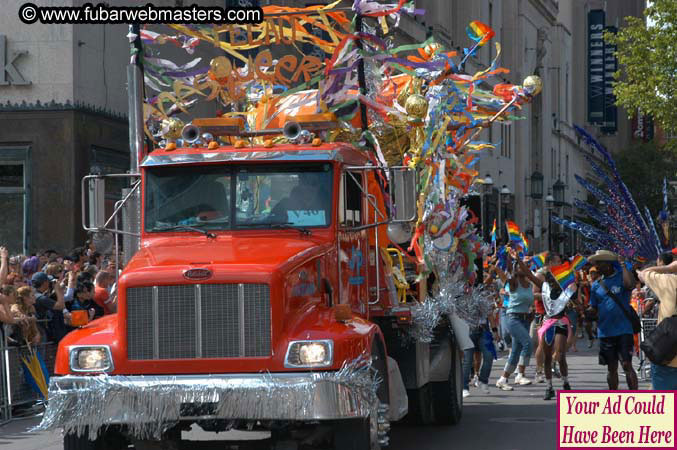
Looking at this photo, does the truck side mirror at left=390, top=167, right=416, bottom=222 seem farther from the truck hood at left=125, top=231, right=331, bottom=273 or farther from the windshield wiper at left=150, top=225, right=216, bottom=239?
the windshield wiper at left=150, top=225, right=216, bottom=239

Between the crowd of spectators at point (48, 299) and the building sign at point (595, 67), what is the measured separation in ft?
244

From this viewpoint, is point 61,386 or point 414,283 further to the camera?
point 414,283

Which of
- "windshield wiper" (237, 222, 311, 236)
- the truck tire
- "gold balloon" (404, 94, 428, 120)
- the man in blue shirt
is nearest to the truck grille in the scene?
the truck tire

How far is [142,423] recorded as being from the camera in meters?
9.95

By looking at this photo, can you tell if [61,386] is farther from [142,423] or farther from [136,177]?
[136,177]

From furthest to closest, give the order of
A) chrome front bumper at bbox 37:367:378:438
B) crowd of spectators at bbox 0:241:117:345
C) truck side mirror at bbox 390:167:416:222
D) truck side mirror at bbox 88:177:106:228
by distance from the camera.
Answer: crowd of spectators at bbox 0:241:117:345 < truck side mirror at bbox 88:177:106:228 < truck side mirror at bbox 390:167:416:222 < chrome front bumper at bbox 37:367:378:438

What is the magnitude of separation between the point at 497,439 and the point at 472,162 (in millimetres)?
4018

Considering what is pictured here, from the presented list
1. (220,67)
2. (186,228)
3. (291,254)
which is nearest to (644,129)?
(220,67)

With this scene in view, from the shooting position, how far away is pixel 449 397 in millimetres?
14883

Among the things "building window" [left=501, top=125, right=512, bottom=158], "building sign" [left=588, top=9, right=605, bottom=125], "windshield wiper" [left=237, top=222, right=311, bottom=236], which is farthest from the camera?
"building sign" [left=588, top=9, right=605, bottom=125]

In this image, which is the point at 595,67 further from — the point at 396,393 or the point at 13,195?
the point at 396,393

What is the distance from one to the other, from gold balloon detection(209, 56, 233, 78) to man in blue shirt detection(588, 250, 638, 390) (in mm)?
4822

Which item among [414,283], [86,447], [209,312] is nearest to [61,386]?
[86,447]

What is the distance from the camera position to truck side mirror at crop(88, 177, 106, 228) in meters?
11.5
